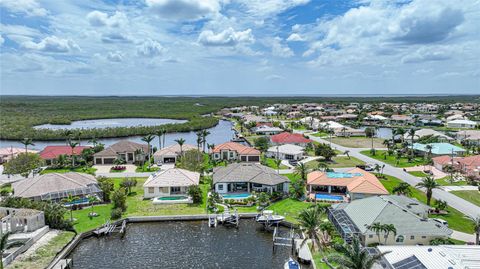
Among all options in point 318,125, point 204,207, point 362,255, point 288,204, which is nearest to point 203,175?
point 204,207

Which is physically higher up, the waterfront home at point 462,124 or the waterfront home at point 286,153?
the waterfront home at point 462,124

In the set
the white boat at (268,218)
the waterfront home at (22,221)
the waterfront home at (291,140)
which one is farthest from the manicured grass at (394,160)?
the waterfront home at (22,221)

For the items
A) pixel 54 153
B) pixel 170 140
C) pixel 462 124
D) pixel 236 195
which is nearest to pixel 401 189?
pixel 236 195

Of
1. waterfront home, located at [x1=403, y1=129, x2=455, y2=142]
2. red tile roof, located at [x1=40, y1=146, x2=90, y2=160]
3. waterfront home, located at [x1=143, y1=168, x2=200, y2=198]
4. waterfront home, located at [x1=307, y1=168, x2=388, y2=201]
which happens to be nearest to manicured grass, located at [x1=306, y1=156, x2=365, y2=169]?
waterfront home, located at [x1=307, y1=168, x2=388, y2=201]

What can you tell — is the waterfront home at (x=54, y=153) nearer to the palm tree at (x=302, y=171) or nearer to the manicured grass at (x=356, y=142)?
the palm tree at (x=302, y=171)

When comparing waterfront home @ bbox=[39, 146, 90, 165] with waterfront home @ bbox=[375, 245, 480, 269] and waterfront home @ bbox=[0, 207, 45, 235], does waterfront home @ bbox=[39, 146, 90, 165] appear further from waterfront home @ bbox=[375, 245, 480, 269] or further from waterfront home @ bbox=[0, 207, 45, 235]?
waterfront home @ bbox=[375, 245, 480, 269]
